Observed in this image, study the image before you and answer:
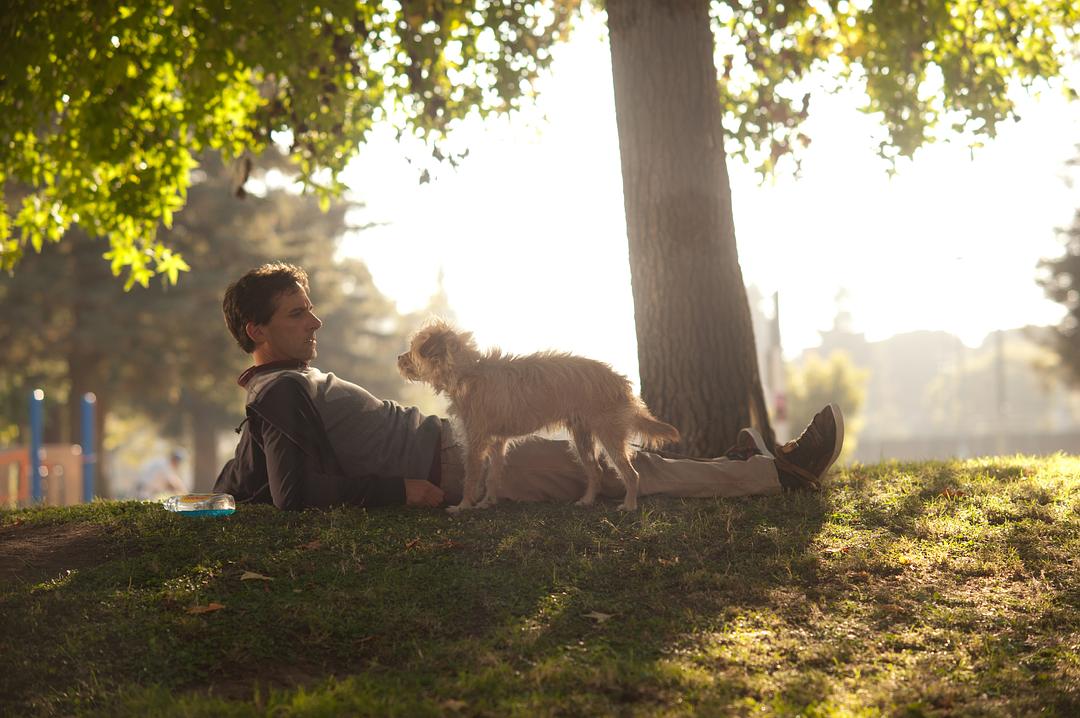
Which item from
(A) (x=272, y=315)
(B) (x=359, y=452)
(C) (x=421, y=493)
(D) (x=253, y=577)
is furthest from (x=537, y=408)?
(D) (x=253, y=577)

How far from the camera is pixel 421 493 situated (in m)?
6.57

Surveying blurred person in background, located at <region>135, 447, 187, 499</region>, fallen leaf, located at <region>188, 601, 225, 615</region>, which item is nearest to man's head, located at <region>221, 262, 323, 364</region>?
fallen leaf, located at <region>188, 601, 225, 615</region>

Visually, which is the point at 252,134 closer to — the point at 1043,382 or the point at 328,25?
the point at 328,25

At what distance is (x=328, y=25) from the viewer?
8.55 meters

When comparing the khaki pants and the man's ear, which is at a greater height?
the man's ear

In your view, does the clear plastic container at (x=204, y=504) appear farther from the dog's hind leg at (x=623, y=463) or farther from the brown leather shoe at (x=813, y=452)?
the brown leather shoe at (x=813, y=452)

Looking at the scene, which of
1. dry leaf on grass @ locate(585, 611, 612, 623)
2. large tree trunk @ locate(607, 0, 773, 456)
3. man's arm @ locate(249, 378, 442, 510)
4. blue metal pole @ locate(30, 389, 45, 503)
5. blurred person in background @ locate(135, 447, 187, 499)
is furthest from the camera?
blurred person in background @ locate(135, 447, 187, 499)

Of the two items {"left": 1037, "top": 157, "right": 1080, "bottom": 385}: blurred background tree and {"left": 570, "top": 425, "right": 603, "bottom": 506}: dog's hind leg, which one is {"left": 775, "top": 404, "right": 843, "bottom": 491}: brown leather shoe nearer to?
{"left": 570, "top": 425, "right": 603, "bottom": 506}: dog's hind leg

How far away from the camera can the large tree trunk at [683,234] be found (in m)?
7.90

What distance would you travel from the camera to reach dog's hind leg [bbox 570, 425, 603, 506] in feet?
22.5

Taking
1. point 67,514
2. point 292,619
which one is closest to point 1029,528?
point 292,619

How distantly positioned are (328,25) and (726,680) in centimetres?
644

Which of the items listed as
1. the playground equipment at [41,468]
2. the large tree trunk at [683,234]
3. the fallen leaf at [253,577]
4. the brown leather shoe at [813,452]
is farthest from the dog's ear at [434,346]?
the playground equipment at [41,468]

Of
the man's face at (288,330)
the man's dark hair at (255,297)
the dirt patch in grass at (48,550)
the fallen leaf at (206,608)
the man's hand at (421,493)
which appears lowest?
the fallen leaf at (206,608)
